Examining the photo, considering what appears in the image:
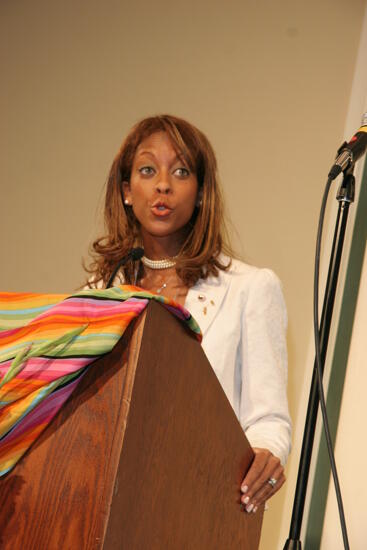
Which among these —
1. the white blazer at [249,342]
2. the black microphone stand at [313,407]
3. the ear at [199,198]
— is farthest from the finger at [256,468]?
the ear at [199,198]

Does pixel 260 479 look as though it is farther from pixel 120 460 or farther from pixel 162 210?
pixel 162 210

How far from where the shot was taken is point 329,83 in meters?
2.99

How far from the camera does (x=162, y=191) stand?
2.01 m

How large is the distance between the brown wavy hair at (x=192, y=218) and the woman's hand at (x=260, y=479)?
65 cm

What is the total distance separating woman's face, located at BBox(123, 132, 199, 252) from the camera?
2.02 metres

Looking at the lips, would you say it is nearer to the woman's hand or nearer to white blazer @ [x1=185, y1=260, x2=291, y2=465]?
white blazer @ [x1=185, y1=260, x2=291, y2=465]

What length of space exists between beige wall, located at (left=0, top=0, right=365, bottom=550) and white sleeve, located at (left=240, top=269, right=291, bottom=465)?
911mm

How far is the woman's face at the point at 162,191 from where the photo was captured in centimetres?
202

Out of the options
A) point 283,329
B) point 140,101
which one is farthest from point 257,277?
point 140,101

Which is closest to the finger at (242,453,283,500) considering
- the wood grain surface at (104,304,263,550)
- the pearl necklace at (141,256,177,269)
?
the wood grain surface at (104,304,263,550)

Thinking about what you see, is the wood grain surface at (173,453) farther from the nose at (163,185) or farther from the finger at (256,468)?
the nose at (163,185)

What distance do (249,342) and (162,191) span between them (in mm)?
444

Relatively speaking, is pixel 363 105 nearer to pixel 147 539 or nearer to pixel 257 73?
pixel 257 73

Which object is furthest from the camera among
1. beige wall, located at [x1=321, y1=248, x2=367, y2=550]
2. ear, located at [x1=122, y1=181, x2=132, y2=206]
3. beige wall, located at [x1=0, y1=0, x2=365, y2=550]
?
beige wall, located at [x1=0, y1=0, x2=365, y2=550]
